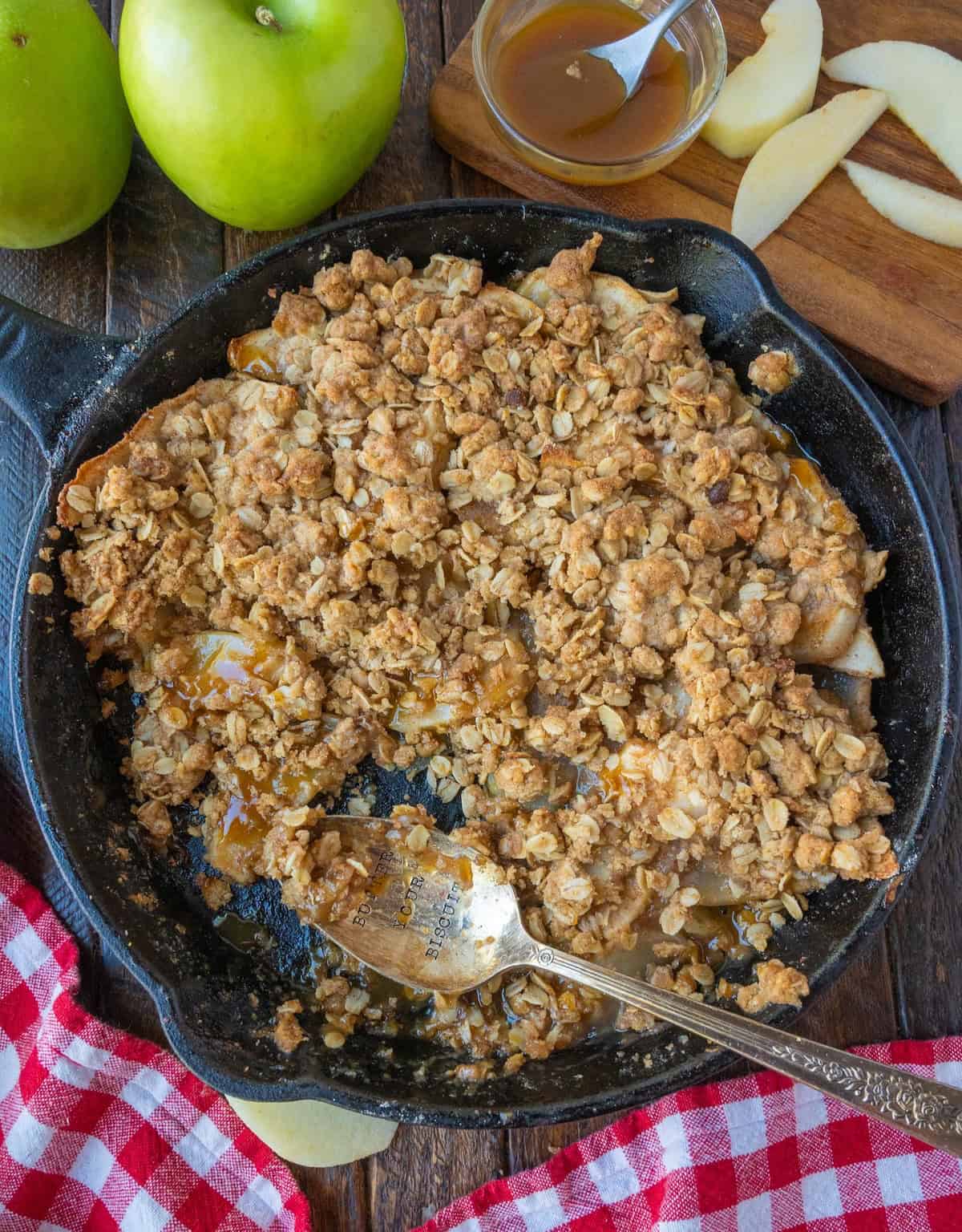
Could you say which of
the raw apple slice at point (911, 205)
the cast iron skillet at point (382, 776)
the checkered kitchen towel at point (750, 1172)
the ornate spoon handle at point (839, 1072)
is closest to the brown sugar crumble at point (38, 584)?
the cast iron skillet at point (382, 776)

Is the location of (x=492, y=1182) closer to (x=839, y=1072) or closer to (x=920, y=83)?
(x=839, y=1072)

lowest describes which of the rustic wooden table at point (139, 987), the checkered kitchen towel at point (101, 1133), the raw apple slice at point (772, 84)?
the checkered kitchen towel at point (101, 1133)

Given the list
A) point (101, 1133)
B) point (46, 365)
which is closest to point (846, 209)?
point (46, 365)

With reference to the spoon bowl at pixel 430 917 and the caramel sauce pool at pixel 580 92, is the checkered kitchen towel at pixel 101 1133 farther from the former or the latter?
the caramel sauce pool at pixel 580 92

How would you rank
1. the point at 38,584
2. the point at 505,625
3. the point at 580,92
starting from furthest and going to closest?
1. the point at 580,92
2. the point at 505,625
3. the point at 38,584

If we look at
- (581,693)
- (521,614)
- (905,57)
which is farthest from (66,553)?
(905,57)

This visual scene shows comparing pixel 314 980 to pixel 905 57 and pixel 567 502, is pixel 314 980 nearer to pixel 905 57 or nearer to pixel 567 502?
pixel 567 502
